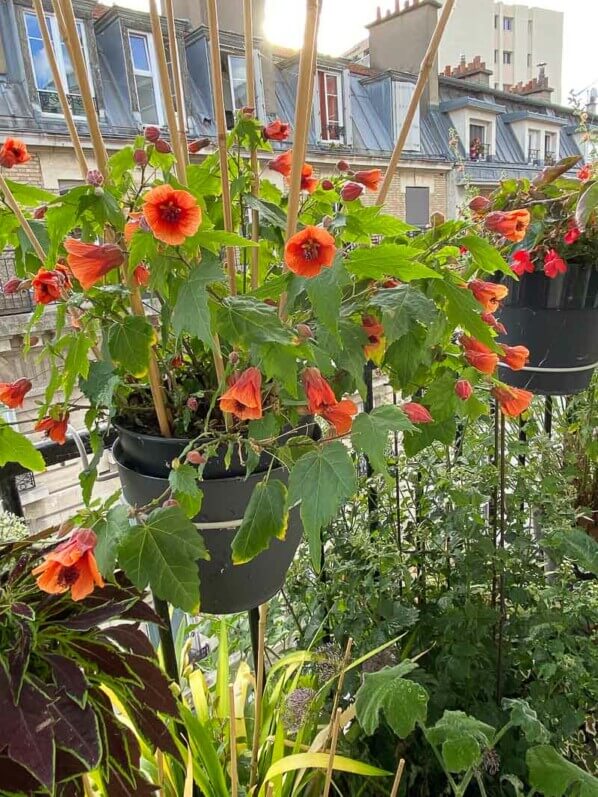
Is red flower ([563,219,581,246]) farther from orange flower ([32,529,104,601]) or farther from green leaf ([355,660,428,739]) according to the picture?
orange flower ([32,529,104,601])

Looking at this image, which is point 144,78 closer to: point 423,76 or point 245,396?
point 423,76

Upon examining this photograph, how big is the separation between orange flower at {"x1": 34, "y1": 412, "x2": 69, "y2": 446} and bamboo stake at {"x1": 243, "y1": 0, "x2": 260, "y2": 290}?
9.3 inches

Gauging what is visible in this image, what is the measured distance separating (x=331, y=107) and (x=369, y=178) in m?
5.70

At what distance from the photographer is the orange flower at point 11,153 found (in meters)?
0.55

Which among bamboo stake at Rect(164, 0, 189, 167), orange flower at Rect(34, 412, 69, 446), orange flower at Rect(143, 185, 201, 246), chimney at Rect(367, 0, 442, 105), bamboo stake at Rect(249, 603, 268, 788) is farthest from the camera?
chimney at Rect(367, 0, 442, 105)

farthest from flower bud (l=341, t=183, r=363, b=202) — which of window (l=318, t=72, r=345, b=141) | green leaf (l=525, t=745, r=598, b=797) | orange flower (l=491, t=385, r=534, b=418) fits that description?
window (l=318, t=72, r=345, b=141)

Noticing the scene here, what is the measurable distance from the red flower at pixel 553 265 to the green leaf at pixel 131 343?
632 mm

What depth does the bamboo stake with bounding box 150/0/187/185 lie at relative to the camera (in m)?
0.46

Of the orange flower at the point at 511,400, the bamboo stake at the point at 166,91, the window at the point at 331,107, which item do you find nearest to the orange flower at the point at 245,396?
the bamboo stake at the point at 166,91

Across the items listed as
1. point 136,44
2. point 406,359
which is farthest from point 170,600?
point 136,44

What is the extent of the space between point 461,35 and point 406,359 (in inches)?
347

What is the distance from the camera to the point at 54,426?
59 cm

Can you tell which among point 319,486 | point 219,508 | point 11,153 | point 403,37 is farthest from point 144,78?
point 319,486

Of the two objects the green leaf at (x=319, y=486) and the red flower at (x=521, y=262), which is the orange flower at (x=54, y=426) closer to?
the green leaf at (x=319, y=486)
